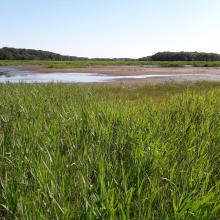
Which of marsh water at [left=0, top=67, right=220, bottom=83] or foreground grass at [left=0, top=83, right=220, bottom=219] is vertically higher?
foreground grass at [left=0, top=83, right=220, bottom=219]

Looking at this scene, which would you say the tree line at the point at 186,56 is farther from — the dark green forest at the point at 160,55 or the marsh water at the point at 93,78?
the marsh water at the point at 93,78

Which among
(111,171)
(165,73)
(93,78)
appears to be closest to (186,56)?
(165,73)

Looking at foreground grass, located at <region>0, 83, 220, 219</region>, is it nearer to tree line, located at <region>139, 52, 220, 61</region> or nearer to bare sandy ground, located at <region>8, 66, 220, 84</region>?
bare sandy ground, located at <region>8, 66, 220, 84</region>

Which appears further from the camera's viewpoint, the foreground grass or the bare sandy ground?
the bare sandy ground

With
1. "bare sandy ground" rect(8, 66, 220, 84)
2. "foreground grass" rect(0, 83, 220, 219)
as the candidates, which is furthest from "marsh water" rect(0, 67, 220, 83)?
"foreground grass" rect(0, 83, 220, 219)

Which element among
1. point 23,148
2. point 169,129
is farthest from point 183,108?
point 23,148

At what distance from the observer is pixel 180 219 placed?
210 centimetres

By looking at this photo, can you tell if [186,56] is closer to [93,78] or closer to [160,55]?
[160,55]

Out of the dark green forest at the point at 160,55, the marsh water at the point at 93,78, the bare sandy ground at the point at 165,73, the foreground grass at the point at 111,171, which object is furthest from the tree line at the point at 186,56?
the foreground grass at the point at 111,171

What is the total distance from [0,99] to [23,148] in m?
3.61

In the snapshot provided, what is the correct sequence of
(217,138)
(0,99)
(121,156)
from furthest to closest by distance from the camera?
(0,99)
(217,138)
(121,156)

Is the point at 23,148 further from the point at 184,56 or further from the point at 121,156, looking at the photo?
the point at 184,56

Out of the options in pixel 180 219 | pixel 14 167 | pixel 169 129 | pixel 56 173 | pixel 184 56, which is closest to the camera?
pixel 180 219

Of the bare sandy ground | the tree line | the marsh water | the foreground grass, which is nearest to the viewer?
the foreground grass
